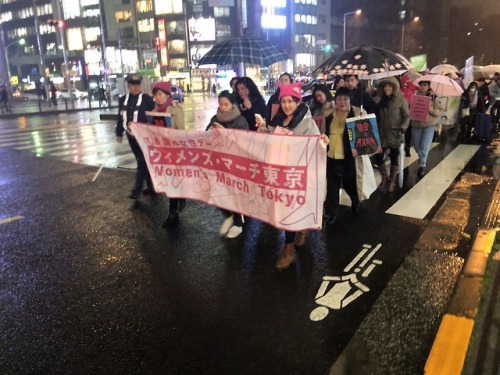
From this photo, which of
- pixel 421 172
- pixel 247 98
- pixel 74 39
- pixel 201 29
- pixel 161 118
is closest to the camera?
pixel 161 118

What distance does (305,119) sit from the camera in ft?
13.7

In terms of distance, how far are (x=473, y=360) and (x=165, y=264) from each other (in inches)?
119

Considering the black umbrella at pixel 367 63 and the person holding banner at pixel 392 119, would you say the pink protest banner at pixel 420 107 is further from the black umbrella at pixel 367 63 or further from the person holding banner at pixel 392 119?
the black umbrella at pixel 367 63

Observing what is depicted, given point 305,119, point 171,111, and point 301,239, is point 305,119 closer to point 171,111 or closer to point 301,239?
point 301,239

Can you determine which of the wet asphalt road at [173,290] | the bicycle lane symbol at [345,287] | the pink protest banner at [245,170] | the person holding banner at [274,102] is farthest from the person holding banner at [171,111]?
the bicycle lane symbol at [345,287]

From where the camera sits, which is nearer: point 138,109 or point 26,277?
point 26,277

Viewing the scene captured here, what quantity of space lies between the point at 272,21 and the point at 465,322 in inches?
3630

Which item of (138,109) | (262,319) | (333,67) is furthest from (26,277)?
(333,67)

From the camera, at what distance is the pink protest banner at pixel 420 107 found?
7445mm

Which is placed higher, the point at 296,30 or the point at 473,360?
the point at 296,30

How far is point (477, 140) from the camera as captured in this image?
11758 millimetres

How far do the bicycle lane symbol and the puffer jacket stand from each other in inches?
119

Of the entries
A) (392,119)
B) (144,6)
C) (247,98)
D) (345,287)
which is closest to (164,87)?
(247,98)

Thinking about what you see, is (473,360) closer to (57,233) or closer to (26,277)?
(26,277)
